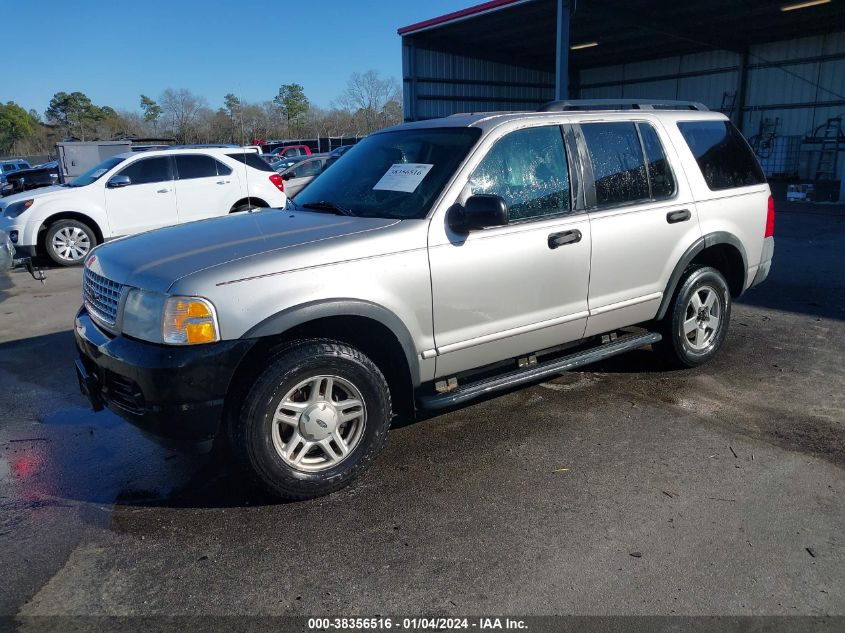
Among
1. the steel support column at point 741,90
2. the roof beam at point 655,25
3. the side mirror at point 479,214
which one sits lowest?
the side mirror at point 479,214

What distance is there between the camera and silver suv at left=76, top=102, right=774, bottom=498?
3.20 metres

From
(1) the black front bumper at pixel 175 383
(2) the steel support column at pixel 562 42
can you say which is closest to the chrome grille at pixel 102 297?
(1) the black front bumper at pixel 175 383

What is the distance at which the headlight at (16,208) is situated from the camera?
34.0 feet

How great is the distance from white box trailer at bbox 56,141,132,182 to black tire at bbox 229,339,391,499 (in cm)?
1682

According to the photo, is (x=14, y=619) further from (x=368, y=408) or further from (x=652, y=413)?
(x=652, y=413)

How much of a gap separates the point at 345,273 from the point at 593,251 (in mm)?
1740

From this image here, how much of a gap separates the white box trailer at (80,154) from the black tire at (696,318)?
16.6 metres

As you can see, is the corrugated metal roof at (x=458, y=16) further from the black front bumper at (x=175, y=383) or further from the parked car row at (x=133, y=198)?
the black front bumper at (x=175, y=383)

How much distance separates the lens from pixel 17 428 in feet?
14.9

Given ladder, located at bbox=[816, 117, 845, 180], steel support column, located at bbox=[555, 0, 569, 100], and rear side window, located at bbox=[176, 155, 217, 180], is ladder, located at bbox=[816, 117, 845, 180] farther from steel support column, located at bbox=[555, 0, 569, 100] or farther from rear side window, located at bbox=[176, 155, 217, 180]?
rear side window, located at bbox=[176, 155, 217, 180]

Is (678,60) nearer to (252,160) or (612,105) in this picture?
(252,160)

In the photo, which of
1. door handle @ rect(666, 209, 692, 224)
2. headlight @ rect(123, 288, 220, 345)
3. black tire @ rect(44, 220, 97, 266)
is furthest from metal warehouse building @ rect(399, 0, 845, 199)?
headlight @ rect(123, 288, 220, 345)

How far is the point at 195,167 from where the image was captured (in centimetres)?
1183

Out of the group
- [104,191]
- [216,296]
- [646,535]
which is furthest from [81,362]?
[104,191]
